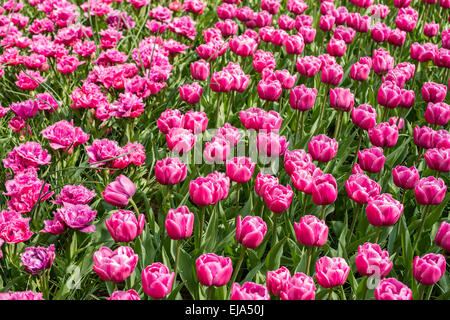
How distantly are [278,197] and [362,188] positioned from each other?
0.38 meters

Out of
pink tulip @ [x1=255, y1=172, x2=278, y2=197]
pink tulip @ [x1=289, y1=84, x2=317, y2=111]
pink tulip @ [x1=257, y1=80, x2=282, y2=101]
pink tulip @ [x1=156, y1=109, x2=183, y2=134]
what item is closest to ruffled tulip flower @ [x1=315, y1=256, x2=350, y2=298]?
pink tulip @ [x1=255, y1=172, x2=278, y2=197]

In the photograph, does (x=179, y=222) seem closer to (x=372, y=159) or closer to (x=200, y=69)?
(x=372, y=159)

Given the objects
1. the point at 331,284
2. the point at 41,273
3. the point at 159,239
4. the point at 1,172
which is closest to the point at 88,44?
the point at 1,172

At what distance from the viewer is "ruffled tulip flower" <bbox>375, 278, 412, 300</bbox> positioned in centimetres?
164

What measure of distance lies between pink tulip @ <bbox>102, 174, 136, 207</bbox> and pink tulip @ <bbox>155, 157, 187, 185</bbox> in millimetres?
137

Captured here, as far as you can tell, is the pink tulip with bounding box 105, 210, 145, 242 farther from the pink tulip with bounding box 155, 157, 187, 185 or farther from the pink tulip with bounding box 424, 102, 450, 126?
the pink tulip with bounding box 424, 102, 450, 126

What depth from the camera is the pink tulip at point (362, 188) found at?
227cm

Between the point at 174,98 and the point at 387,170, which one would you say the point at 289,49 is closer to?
the point at 174,98

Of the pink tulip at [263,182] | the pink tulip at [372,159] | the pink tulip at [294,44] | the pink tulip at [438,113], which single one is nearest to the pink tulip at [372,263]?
the pink tulip at [263,182]

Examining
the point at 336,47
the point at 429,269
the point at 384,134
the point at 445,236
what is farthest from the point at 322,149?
the point at 336,47

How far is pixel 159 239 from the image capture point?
2.46 metres

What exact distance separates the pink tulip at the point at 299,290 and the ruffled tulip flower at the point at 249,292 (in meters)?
0.07

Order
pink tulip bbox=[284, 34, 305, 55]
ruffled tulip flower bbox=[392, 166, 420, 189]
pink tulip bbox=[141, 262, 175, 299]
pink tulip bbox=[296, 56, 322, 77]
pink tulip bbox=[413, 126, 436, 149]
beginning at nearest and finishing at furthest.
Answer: pink tulip bbox=[141, 262, 175, 299], ruffled tulip flower bbox=[392, 166, 420, 189], pink tulip bbox=[413, 126, 436, 149], pink tulip bbox=[296, 56, 322, 77], pink tulip bbox=[284, 34, 305, 55]

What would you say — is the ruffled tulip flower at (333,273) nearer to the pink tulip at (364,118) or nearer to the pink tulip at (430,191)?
the pink tulip at (430,191)
